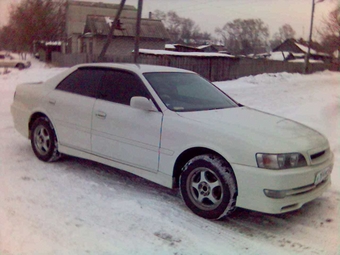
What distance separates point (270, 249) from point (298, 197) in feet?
2.02

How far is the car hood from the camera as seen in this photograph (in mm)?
3883

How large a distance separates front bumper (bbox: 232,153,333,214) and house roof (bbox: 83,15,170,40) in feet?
76.6

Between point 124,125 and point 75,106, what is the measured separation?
964 mm

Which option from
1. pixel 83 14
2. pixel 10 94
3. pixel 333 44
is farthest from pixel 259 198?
pixel 83 14

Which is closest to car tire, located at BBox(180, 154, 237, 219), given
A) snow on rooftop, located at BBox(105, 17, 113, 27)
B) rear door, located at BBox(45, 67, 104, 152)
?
rear door, located at BBox(45, 67, 104, 152)

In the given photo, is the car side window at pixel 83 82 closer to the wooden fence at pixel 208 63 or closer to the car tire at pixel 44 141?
the car tire at pixel 44 141

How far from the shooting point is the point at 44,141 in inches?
221

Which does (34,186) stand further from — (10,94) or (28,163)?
(10,94)

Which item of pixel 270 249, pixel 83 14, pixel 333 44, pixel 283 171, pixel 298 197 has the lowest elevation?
Answer: pixel 270 249

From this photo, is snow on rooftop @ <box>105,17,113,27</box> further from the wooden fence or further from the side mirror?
the side mirror

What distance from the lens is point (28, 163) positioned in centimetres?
556

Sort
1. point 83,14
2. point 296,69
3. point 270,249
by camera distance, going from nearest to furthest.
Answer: point 270,249
point 83,14
point 296,69

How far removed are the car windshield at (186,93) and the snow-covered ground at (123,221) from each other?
108cm

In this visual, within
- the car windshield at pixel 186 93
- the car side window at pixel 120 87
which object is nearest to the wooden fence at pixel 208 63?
the car windshield at pixel 186 93
